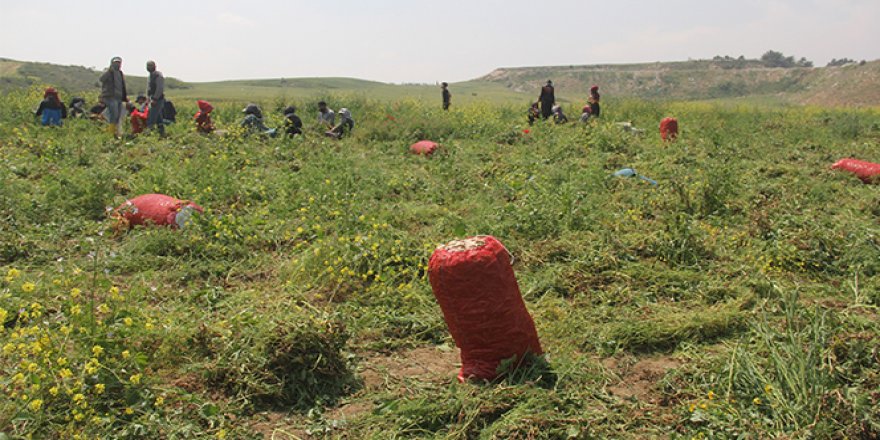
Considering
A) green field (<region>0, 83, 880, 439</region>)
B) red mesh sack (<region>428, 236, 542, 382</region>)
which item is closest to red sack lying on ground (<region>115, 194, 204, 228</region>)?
green field (<region>0, 83, 880, 439</region>)

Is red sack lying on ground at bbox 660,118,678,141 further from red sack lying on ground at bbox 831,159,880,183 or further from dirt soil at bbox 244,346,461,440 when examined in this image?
dirt soil at bbox 244,346,461,440

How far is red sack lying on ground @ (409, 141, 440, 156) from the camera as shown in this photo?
10.2 m

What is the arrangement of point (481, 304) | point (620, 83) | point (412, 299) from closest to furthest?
point (481, 304) < point (412, 299) < point (620, 83)

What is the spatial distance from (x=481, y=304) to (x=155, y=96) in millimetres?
9346

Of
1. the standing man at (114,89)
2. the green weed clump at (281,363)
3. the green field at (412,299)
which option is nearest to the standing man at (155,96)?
the standing man at (114,89)

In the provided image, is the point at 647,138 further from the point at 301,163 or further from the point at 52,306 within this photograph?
the point at 52,306

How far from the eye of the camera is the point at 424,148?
10.4m

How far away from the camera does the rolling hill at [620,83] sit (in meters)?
40.3

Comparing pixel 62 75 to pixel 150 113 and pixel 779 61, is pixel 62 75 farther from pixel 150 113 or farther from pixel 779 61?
pixel 779 61

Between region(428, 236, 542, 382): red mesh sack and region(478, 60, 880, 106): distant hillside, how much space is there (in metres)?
45.4

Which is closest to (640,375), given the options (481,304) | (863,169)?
(481,304)

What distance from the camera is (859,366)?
2.93 m

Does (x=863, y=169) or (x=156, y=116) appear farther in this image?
(x=156, y=116)

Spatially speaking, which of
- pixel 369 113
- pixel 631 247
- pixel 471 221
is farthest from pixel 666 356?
pixel 369 113
